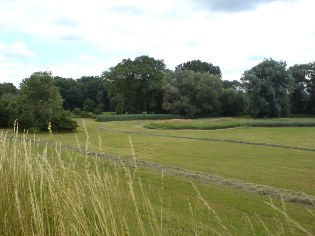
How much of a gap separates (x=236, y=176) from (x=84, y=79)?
112720 mm

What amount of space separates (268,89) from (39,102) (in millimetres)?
40380

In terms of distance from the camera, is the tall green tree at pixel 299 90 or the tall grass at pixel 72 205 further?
the tall green tree at pixel 299 90

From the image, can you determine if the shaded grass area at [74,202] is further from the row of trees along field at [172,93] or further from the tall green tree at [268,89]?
the tall green tree at [268,89]

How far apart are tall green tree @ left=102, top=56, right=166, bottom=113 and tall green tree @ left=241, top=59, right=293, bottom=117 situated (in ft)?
70.6

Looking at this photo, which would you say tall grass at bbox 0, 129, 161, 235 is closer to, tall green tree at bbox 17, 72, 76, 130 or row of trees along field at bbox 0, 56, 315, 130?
tall green tree at bbox 17, 72, 76, 130

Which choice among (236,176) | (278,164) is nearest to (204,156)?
(278,164)

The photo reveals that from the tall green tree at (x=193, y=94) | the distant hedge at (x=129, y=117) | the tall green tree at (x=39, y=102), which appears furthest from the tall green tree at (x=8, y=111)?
the tall green tree at (x=193, y=94)

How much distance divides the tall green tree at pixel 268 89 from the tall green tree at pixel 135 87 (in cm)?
2152

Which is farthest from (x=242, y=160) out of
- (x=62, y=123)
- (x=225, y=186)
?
(x=62, y=123)

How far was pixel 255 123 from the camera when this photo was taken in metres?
50.9

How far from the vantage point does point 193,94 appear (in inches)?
2908

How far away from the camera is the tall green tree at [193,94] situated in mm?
72062

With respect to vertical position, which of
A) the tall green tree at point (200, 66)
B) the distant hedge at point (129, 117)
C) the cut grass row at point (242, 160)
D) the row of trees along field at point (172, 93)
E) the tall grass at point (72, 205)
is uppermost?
the tall green tree at point (200, 66)

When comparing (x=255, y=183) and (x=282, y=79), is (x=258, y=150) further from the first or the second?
(x=282, y=79)
